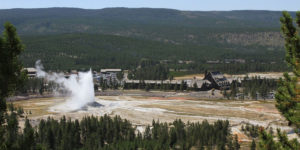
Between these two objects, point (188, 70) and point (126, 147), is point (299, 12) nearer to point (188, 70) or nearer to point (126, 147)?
point (126, 147)

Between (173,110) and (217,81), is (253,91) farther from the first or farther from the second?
(173,110)

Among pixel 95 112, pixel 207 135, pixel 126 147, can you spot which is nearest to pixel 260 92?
pixel 95 112

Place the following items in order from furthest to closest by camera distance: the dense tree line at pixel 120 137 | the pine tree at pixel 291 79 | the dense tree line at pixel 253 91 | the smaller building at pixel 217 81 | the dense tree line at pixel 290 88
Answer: the smaller building at pixel 217 81 < the dense tree line at pixel 253 91 < the dense tree line at pixel 120 137 < the pine tree at pixel 291 79 < the dense tree line at pixel 290 88

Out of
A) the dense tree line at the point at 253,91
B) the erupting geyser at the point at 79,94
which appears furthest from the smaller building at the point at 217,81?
the erupting geyser at the point at 79,94

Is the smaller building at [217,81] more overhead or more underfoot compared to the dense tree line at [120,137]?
more overhead

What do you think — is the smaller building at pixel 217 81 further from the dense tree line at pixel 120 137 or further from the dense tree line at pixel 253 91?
the dense tree line at pixel 120 137

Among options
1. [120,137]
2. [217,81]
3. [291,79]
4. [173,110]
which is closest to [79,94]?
[173,110]

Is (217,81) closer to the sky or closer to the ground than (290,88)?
closer to the ground

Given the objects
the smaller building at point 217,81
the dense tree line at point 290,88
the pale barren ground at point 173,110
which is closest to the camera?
the dense tree line at point 290,88

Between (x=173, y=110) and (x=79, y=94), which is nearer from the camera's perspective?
(x=173, y=110)
